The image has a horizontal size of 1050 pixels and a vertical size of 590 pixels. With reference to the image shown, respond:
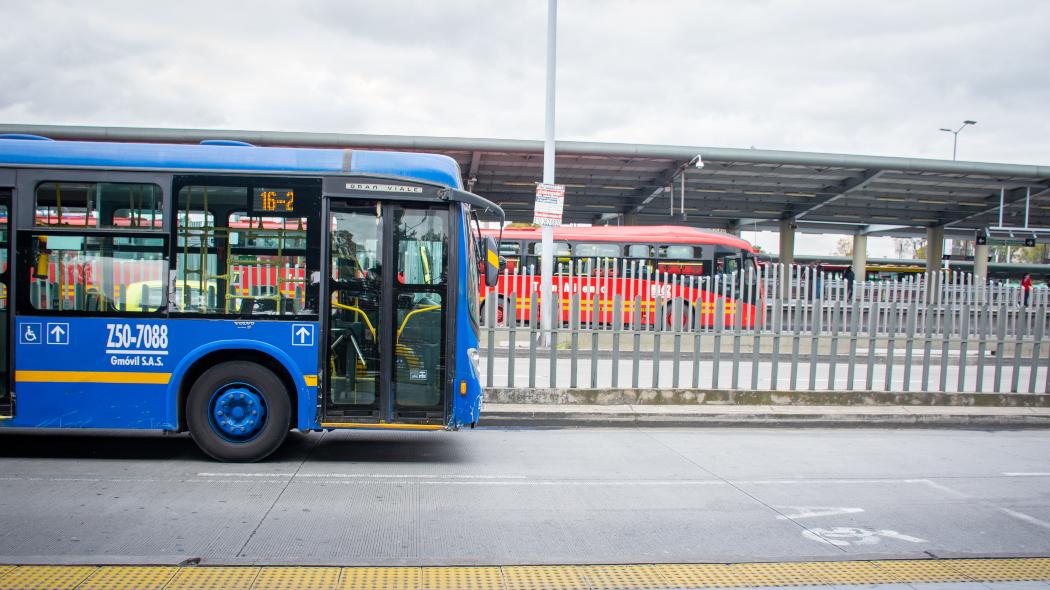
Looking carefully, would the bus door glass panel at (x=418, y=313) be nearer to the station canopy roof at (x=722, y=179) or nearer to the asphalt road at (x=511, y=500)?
the asphalt road at (x=511, y=500)

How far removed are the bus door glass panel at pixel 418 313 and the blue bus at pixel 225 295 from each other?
0.01 meters

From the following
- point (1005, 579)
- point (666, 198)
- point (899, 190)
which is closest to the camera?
point (1005, 579)

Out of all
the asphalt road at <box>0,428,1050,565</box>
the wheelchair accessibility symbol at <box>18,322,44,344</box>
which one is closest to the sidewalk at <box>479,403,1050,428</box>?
the asphalt road at <box>0,428,1050,565</box>

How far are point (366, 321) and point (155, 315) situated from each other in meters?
1.98

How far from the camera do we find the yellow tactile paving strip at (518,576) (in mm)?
4234

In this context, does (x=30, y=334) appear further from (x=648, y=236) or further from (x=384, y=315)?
(x=648, y=236)

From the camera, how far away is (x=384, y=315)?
7227mm

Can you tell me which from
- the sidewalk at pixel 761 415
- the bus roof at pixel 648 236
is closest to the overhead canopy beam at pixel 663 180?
the bus roof at pixel 648 236

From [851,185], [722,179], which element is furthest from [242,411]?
[851,185]

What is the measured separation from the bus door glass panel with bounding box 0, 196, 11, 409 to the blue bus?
13mm

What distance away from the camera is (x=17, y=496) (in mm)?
5820

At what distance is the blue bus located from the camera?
7.01 m

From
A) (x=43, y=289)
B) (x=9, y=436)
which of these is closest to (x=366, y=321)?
(x=43, y=289)

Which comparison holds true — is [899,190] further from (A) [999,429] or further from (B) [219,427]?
(B) [219,427]
